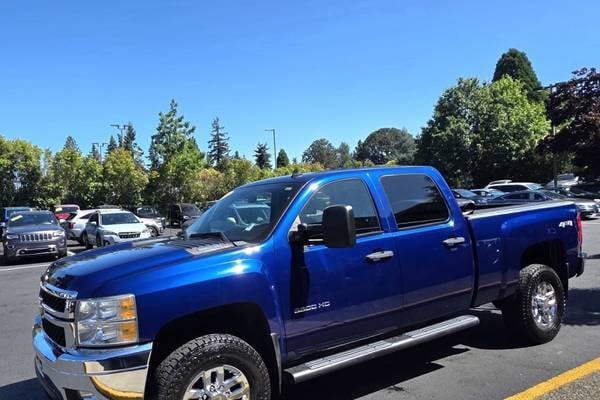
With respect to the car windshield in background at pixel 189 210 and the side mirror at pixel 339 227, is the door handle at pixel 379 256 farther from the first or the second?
the car windshield in background at pixel 189 210

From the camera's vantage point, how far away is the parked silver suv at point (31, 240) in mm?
16969

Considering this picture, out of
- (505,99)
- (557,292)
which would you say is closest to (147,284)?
(557,292)

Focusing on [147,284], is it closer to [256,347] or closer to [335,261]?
[256,347]

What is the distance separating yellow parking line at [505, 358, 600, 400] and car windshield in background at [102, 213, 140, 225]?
16.4 meters

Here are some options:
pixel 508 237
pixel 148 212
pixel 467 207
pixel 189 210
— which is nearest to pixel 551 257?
pixel 508 237

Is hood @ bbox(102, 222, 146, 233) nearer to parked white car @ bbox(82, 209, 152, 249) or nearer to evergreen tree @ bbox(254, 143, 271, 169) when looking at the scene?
parked white car @ bbox(82, 209, 152, 249)

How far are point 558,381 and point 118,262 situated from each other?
12.6 ft

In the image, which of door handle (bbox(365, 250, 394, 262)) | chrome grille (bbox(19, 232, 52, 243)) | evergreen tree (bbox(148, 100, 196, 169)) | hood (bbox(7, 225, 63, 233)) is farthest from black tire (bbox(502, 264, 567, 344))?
evergreen tree (bbox(148, 100, 196, 169))

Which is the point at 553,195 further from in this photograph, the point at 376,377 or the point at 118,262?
the point at 118,262

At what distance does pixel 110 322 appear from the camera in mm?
3594

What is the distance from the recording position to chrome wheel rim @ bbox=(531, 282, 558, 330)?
6.17 meters

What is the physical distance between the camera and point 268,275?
13.6 feet

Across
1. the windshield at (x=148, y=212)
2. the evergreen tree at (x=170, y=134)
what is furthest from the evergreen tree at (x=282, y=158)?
the windshield at (x=148, y=212)

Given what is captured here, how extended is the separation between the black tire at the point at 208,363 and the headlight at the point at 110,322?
307 millimetres
